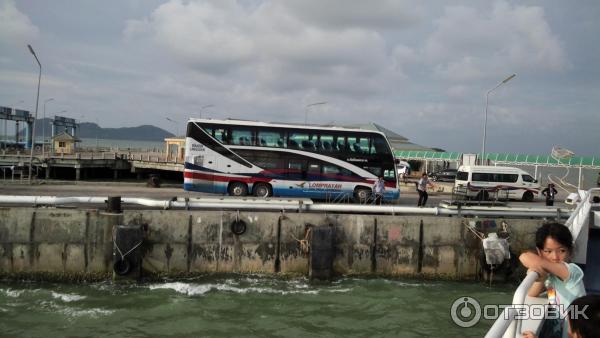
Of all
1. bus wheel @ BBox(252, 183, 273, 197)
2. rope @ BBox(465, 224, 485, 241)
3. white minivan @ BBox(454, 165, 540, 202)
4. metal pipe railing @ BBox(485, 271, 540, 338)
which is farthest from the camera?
white minivan @ BBox(454, 165, 540, 202)

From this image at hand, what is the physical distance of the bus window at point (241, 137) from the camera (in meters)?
20.3

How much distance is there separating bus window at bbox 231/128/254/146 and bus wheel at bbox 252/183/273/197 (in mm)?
2114

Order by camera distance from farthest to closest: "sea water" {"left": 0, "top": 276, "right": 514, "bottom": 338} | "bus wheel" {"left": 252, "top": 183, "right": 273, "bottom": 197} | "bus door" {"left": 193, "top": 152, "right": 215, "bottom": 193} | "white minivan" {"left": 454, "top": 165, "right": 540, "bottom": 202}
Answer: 1. "white minivan" {"left": 454, "top": 165, "right": 540, "bottom": 202}
2. "bus wheel" {"left": 252, "top": 183, "right": 273, "bottom": 197}
3. "bus door" {"left": 193, "top": 152, "right": 215, "bottom": 193}
4. "sea water" {"left": 0, "top": 276, "right": 514, "bottom": 338}

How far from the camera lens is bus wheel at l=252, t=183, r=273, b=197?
20516 mm

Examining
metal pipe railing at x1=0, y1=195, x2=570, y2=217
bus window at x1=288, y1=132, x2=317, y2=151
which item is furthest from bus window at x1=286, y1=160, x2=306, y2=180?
metal pipe railing at x1=0, y1=195, x2=570, y2=217

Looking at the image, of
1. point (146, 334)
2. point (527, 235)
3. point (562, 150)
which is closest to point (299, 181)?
point (527, 235)

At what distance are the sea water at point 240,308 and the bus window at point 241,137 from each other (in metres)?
8.96

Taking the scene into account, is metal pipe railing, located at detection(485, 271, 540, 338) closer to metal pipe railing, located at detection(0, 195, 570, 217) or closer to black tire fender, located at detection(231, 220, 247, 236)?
black tire fender, located at detection(231, 220, 247, 236)

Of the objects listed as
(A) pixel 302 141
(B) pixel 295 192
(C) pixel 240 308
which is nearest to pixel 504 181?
(A) pixel 302 141

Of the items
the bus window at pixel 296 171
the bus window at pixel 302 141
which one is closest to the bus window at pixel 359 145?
the bus window at pixel 302 141

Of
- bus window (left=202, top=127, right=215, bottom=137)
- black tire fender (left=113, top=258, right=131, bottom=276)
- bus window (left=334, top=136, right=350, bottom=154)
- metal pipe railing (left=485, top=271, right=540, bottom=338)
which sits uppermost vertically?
bus window (left=202, top=127, right=215, bottom=137)

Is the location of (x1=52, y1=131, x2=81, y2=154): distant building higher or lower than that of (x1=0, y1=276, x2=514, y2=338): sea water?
higher

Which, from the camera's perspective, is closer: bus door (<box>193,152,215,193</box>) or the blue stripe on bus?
bus door (<box>193,152,215,193</box>)

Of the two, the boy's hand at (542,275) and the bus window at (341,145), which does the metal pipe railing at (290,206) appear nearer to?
the bus window at (341,145)
